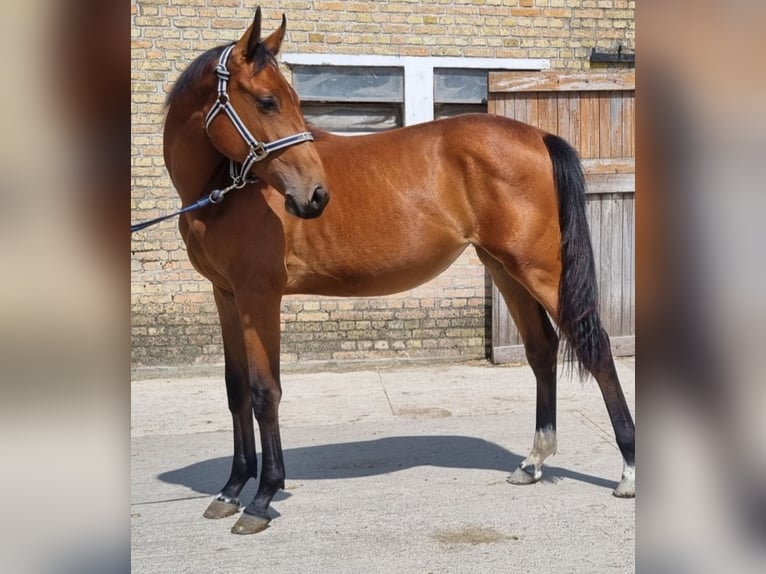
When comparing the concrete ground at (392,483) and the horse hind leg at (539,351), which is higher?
the horse hind leg at (539,351)

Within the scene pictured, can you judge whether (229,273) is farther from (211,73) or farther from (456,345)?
(456,345)

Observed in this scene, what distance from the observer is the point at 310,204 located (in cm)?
325

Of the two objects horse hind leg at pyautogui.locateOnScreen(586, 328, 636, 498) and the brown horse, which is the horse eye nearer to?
the brown horse

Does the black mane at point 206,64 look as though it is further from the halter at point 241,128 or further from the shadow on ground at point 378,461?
the shadow on ground at point 378,461

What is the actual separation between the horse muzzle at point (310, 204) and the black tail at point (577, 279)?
126 cm

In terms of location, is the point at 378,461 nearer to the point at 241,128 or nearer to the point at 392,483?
the point at 392,483

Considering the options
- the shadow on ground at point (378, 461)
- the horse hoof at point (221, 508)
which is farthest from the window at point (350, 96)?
the horse hoof at point (221, 508)

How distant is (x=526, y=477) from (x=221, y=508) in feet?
5.08

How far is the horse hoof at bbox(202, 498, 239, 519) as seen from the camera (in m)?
3.80

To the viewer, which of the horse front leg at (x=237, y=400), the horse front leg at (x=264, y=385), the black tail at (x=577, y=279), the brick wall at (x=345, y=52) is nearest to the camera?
the horse front leg at (x=264, y=385)

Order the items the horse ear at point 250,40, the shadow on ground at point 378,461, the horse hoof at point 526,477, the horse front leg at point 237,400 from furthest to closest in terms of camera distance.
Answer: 1. the shadow on ground at point 378,461
2. the horse hoof at point 526,477
3. the horse front leg at point 237,400
4. the horse ear at point 250,40

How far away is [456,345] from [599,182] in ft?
6.17

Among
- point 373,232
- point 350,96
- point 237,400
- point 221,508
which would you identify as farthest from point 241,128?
point 350,96

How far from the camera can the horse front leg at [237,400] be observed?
3.92 metres
